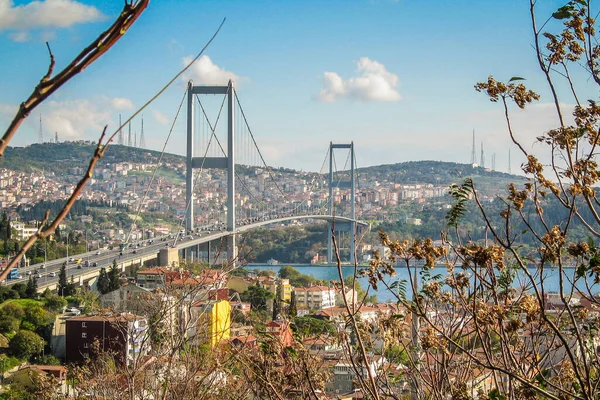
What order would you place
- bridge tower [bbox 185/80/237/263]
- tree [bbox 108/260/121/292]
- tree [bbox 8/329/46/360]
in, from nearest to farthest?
1. tree [bbox 8/329/46/360]
2. tree [bbox 108/260/121/292]
3. bridge tower [bbox 185/80/237/263]

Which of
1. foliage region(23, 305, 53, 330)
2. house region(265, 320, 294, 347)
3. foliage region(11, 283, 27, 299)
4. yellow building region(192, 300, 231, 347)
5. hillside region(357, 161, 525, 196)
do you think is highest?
hillside region(357, 161, 525, 196)

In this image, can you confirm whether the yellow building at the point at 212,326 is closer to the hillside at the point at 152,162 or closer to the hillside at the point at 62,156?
the hillside at the point at 152,162

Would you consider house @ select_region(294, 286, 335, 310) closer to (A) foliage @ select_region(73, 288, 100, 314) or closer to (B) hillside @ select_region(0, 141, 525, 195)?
(A) foliage @ select_region(73, 288, 100, 314)

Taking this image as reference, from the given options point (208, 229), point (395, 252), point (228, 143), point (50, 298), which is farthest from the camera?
point (208, 229)

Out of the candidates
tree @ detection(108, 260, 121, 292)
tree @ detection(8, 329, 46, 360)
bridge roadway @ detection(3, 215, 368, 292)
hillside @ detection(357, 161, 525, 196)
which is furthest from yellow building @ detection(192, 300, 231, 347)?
hillside @ detection(357, 161, 525, 196)

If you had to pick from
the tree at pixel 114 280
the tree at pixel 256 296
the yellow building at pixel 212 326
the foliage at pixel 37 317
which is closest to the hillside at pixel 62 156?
the tree at pixel 114 280

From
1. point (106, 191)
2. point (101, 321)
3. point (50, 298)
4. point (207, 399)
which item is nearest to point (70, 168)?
point (106, 191)

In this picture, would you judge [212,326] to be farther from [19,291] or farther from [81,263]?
[81,263]

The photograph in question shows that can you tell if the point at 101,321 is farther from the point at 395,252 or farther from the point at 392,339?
the point at 395,252
